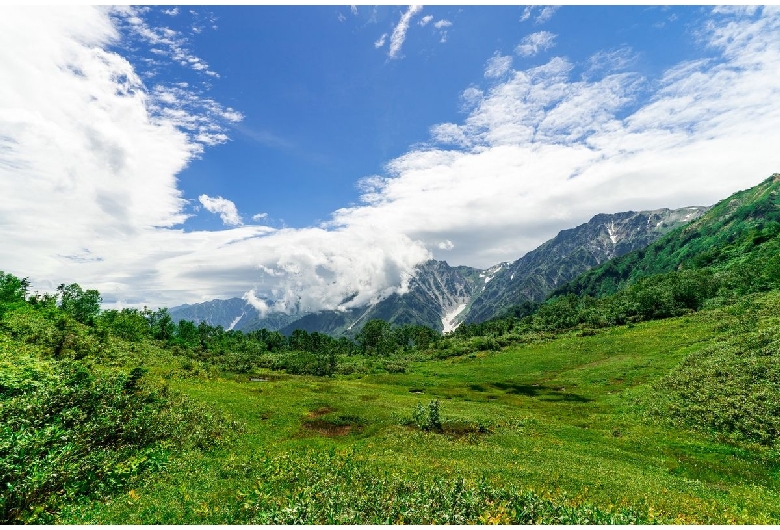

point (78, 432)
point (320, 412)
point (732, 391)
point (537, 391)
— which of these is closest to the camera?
point (78, 432)

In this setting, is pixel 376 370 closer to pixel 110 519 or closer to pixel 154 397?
pixel 154 397

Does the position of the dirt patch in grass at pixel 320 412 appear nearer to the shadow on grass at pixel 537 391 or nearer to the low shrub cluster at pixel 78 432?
the low shrub cluster at pixel 78 432

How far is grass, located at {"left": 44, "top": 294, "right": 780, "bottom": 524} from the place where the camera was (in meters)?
21.9

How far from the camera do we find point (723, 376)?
192ft

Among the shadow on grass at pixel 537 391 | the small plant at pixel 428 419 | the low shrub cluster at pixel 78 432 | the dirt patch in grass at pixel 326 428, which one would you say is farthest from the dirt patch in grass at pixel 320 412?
the shadow on grass at pixel 537 391

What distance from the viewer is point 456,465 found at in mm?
32969

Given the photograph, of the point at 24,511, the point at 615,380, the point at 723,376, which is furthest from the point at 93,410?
the point at 615,380

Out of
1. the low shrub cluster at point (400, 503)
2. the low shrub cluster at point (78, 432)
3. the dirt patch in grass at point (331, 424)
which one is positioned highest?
the low shrub cluster at point (78, 432)

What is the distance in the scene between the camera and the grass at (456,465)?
2186cm

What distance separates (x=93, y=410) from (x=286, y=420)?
24362mm

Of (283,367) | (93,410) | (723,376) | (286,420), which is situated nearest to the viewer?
(93,410)

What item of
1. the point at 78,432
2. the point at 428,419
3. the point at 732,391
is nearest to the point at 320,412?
the point at 428,419

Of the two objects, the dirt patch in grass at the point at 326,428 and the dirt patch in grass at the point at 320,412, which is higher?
the dirt patch in grass at the point at 320,412

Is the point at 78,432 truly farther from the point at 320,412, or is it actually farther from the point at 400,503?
the point at 320,412
